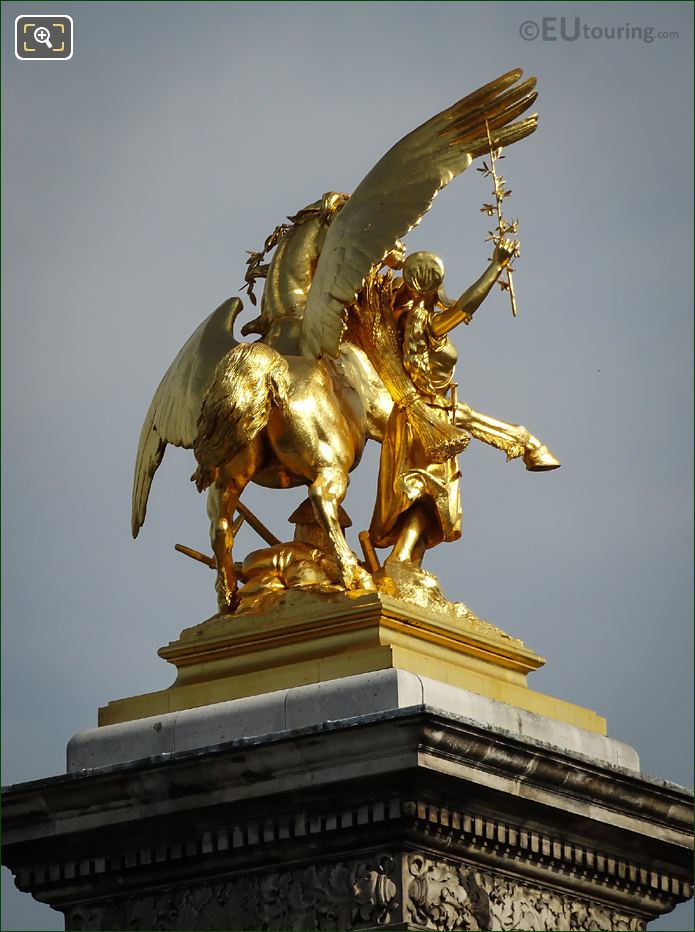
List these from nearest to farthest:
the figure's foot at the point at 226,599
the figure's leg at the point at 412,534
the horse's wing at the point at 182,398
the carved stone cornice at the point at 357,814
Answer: the carved stone cornice at the point at 357,814
the figure's foot at the point at 226,599
the figure's leg at the point at 412,534
the horse's wing at the point at 182,398

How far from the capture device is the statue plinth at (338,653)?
1406 centimetres

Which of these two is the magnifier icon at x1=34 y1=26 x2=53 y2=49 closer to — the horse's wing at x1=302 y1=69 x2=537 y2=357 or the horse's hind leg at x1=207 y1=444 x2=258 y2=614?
the horse's wing at x1=302 y1=69 x2=537 y2=357

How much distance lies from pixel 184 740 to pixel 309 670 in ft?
2.64

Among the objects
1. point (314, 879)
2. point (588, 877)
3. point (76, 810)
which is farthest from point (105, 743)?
point (588, 877)

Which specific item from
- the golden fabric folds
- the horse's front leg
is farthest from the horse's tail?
the golden fabric folds

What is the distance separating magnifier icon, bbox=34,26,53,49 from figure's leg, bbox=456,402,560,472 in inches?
169

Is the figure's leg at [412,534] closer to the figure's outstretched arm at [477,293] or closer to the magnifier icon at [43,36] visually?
the figure's outstretched arm at [477,293]

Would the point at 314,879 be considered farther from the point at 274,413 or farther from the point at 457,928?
the point at 274,413

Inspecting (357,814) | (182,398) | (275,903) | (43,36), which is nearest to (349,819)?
(357,814)

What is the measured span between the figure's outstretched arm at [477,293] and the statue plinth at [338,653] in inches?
68.9

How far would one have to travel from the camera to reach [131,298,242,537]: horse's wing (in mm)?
15312

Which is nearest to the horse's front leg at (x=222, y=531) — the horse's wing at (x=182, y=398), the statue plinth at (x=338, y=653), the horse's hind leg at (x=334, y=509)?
the statue plinth at (x=338, y=653)

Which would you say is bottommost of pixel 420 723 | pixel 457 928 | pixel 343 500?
pixel 457 928

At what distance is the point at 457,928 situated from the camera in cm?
1348
